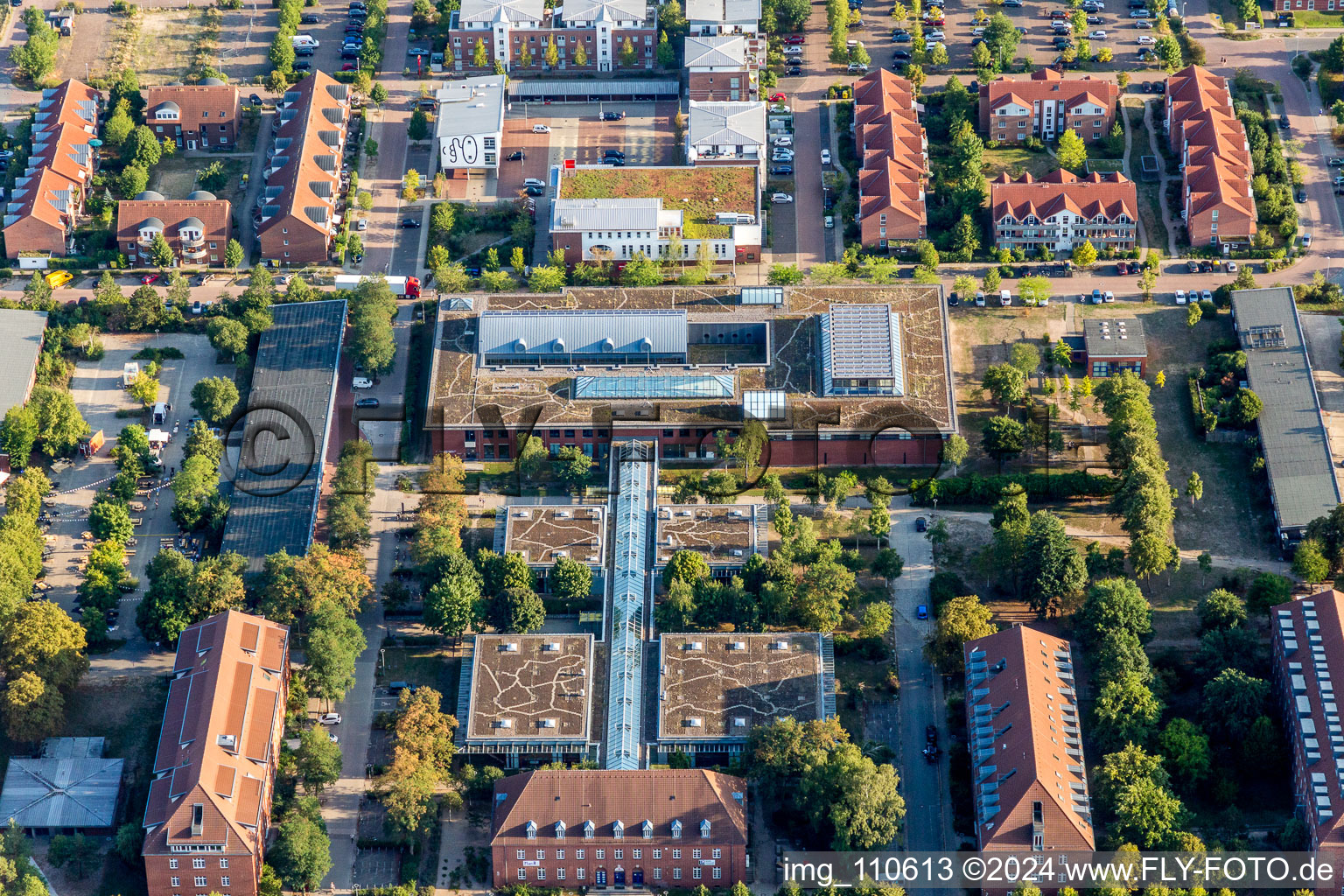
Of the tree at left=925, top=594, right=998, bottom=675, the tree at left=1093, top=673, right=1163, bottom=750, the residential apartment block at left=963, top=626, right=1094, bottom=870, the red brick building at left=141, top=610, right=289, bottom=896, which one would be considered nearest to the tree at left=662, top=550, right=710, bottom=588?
the tree at left=925, top=594, right=998, bottom=675

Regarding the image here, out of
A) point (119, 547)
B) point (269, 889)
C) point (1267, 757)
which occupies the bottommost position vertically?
point (269, 889)

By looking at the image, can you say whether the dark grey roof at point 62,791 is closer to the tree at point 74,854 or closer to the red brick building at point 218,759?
the tree at point 74,854

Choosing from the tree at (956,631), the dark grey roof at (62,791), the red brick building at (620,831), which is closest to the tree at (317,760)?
the dark grey roof at (62,791)

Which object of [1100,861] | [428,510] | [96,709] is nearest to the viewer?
[1100,861]

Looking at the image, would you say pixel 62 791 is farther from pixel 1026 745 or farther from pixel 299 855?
pixel 1026 745

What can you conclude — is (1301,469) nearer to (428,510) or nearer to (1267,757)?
(1267,757)

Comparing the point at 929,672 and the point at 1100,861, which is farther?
the point at 929,672

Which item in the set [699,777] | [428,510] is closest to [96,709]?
[428,510]
